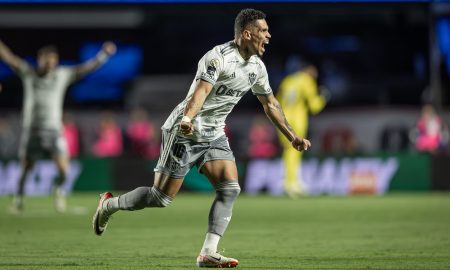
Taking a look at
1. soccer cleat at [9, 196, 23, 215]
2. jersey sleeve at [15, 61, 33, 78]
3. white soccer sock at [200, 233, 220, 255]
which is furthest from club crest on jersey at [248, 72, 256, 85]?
soccer cleat at [9, 196, 23, 215]

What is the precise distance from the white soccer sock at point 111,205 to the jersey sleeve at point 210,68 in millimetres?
1565

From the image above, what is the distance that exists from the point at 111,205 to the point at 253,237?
2739 mm

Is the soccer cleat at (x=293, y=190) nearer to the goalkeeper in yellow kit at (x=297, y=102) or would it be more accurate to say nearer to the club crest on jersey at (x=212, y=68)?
the goalkeeper in yellow kit at (x=297, y=102)

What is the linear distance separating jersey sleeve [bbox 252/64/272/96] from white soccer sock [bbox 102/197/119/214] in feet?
5.40

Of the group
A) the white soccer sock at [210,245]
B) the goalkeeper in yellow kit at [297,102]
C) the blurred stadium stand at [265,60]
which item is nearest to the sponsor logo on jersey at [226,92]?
the white soccer sock at [210,245]

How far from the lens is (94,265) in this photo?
861 centimetres

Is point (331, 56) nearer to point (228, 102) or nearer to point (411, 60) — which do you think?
point (411, 60)

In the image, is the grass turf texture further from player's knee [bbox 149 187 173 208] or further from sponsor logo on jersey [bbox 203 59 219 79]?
sponsor logo on jersey [bbox 203 59 219 79]

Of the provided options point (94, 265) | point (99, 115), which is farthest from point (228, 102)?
point (99, 115)

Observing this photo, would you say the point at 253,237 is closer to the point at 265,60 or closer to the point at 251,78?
the point at 251,78

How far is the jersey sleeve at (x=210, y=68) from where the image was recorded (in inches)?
328

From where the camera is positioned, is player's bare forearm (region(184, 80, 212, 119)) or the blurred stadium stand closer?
player's bare forearm (region(184, 80, 212, 119))

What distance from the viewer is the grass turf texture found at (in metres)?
8.95

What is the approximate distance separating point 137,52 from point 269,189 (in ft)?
31.0
